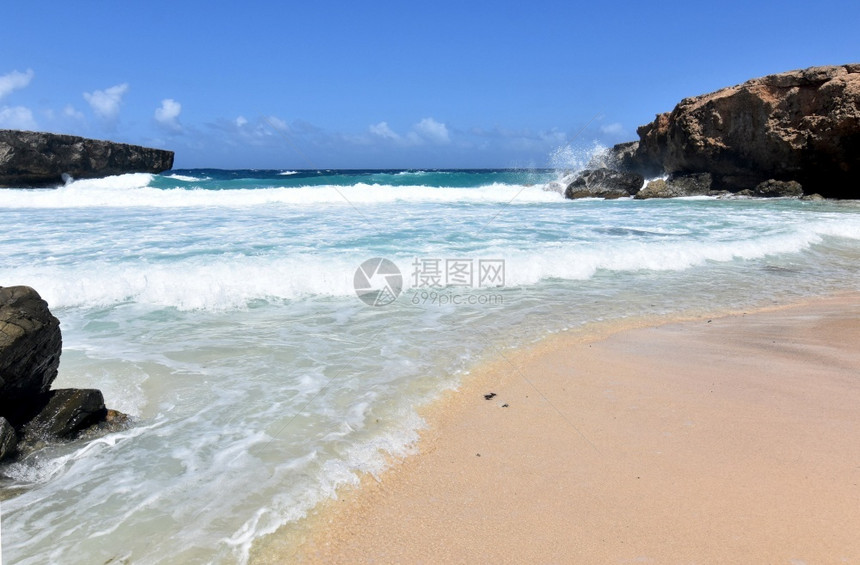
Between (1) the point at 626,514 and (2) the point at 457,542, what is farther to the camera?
(1) the point at 626,514

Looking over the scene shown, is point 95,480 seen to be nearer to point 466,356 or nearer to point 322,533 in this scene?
point 322,533

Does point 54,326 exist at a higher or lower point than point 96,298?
higher

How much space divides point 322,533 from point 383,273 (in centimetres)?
533

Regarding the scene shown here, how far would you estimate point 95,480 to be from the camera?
258 cm

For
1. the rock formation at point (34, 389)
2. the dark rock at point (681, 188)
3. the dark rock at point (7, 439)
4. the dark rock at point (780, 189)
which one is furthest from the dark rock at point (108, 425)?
the dark rock at point (780, 189)

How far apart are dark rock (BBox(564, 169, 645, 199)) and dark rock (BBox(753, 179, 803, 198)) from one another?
5.49 metres

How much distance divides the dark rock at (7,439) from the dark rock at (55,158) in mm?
31272

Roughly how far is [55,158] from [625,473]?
1352 inches

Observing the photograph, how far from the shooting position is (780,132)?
21.7m

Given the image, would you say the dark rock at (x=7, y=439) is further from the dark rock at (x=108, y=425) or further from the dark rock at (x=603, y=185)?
the dark rock at (x=603, y=185)

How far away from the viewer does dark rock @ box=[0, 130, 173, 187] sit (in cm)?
2666

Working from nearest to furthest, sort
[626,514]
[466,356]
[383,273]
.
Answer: [626,514], [466,356], [383,273]

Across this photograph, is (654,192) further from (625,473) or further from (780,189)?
(625,473)

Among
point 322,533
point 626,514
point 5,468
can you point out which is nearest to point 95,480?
point 5,468
